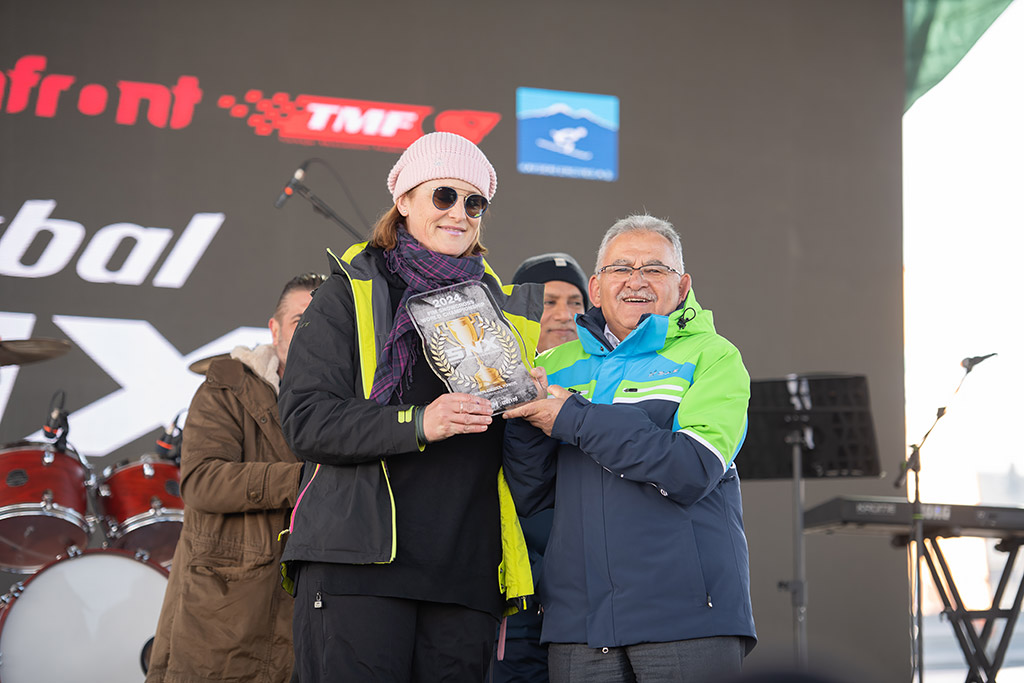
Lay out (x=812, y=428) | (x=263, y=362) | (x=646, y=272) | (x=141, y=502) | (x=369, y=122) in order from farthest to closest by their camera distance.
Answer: (x=369, y=122)
(x=812, y=428)
(x=141, y=502)
(x=263, y=362)
(x=646, y=272)

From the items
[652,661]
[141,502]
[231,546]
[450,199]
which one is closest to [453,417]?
[450,199]

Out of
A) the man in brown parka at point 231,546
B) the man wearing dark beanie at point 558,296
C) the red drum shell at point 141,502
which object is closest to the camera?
the man in brown parka at point 231,546

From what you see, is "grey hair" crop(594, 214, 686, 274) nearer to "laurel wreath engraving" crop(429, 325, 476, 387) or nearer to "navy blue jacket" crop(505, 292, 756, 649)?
"navy blue jacket" crop(505, 292, 756, 649)

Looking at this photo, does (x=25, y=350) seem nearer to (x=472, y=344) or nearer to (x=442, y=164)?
(x=442, y=164)

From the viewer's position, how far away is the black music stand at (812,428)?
4973 mm

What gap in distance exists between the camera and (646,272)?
96.9 inches

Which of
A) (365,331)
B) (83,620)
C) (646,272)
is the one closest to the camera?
(365,331)

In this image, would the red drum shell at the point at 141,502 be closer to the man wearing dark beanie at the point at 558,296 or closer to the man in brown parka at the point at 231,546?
the man in brown parka at the point at 231,546

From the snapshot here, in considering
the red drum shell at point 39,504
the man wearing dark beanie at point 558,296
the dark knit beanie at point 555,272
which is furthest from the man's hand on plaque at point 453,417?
the red drum shell at point 39,504

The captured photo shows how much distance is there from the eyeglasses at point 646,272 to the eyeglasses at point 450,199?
0.45 meters

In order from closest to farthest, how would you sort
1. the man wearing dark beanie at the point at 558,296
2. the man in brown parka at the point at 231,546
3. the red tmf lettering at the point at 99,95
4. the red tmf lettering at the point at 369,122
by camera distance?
the man in brown parka at the point at 231,546 → the man wearing dark beanie at the point at 558,296 → the red tmf lettering at the point at 99,95 → the red tmf lettering at the point at 369,122

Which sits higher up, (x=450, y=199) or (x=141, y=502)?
(x=450, y=199)

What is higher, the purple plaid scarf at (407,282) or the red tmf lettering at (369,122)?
the red tmf lettering at (369,122)

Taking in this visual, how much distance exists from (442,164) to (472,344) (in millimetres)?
398
